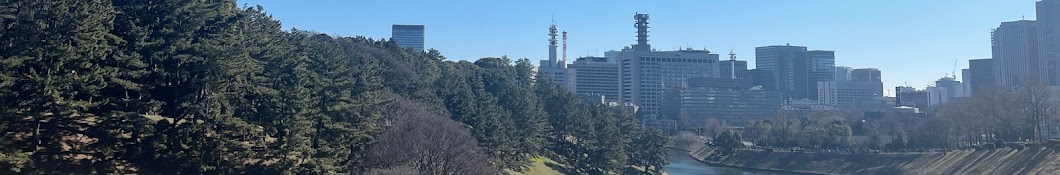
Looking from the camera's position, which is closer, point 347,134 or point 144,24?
point 144,24

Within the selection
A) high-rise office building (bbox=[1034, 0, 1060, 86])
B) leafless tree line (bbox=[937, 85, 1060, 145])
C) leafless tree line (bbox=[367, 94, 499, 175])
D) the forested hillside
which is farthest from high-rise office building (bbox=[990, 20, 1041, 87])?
the forested hillside

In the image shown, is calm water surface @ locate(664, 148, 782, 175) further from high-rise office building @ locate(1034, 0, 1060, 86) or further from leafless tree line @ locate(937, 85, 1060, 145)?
high-rise office building @ locate(1034, 0, 1060, 86)

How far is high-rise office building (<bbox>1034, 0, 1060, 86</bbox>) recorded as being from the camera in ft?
575

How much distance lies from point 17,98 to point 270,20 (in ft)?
81.9

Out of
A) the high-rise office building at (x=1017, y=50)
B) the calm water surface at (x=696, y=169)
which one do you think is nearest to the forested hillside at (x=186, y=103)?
the calm water surface at (x=696, y=169)

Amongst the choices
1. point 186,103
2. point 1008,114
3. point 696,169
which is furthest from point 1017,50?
point 186,103

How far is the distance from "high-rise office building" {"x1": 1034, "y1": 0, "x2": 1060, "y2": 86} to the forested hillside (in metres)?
165

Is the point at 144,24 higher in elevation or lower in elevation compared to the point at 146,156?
higher

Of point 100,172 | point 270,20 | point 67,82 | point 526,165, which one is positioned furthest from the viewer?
point 526,165

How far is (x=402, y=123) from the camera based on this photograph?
3944cm

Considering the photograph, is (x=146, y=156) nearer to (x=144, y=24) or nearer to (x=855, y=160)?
(x=144, y=24)

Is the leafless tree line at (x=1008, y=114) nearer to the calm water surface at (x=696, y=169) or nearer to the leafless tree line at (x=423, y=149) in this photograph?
the calm water surface at (x=696, y=169)

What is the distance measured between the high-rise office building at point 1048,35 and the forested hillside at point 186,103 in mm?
165201

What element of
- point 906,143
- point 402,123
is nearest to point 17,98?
point 402,123
